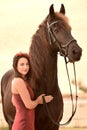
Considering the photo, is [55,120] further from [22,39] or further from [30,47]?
[22,39]

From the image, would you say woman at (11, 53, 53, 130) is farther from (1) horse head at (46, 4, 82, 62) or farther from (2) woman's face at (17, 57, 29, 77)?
(1) horse head at (46, 4, 82, 62)

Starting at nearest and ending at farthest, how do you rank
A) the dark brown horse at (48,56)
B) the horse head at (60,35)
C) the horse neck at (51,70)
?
1. the horse head at (60,35)
2. the dark brown horse at (48,56)
3. the horse neck at (51,70)

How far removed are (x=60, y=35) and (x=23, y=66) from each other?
60 centimetres

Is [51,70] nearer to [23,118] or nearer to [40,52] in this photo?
[40,52]

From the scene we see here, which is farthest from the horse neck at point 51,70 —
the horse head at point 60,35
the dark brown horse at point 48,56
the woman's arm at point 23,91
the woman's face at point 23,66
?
the woman's arm at point 23,91

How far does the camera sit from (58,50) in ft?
13.8

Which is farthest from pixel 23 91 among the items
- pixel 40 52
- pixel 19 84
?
pixel 40 52

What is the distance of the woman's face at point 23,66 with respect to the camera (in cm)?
369

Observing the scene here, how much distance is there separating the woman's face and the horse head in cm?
49

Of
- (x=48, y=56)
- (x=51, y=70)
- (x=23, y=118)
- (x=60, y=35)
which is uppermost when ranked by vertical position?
Result: (x=60, y=35)

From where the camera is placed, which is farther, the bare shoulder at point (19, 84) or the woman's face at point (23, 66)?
the woman's face at point (23, 66)

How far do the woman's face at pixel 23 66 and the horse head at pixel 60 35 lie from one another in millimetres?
491

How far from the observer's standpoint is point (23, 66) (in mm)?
3691

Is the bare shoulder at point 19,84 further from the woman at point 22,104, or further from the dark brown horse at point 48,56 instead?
the dark brown horse at point 48,56
